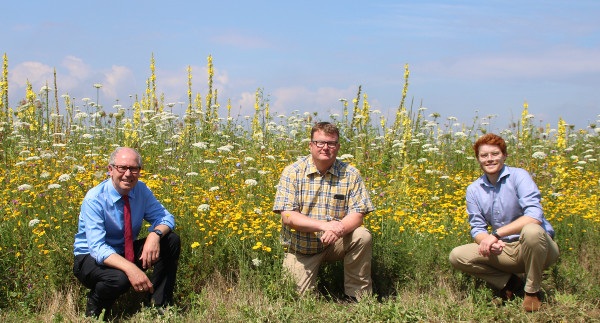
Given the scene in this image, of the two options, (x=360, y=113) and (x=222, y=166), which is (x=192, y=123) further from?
(x=360, y=113)

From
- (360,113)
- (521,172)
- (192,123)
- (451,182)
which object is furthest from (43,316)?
(360,113)

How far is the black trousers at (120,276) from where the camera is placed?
11.5 ft

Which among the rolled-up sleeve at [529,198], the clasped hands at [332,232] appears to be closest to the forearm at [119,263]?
the clasped hands at [332,232]

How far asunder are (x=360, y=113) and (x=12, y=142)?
5413mm

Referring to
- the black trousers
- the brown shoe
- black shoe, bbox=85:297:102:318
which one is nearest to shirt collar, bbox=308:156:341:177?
the black trousers

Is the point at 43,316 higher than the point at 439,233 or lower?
lower

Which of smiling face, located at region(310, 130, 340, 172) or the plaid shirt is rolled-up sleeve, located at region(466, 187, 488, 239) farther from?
smiling face, located at region(310, 130, 340, 172)

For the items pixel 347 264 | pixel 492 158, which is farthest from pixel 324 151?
pixel 492 158

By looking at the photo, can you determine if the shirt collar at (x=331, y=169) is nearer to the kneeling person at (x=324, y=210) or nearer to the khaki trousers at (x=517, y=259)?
the kneeling person at (x=324, y=210)

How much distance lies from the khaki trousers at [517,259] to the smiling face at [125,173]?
268 centimetres

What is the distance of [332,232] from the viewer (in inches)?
150

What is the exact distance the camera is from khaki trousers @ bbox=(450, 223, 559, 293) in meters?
3.69

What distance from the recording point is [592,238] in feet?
17.4

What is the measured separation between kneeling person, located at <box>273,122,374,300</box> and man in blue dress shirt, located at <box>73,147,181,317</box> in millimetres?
954
